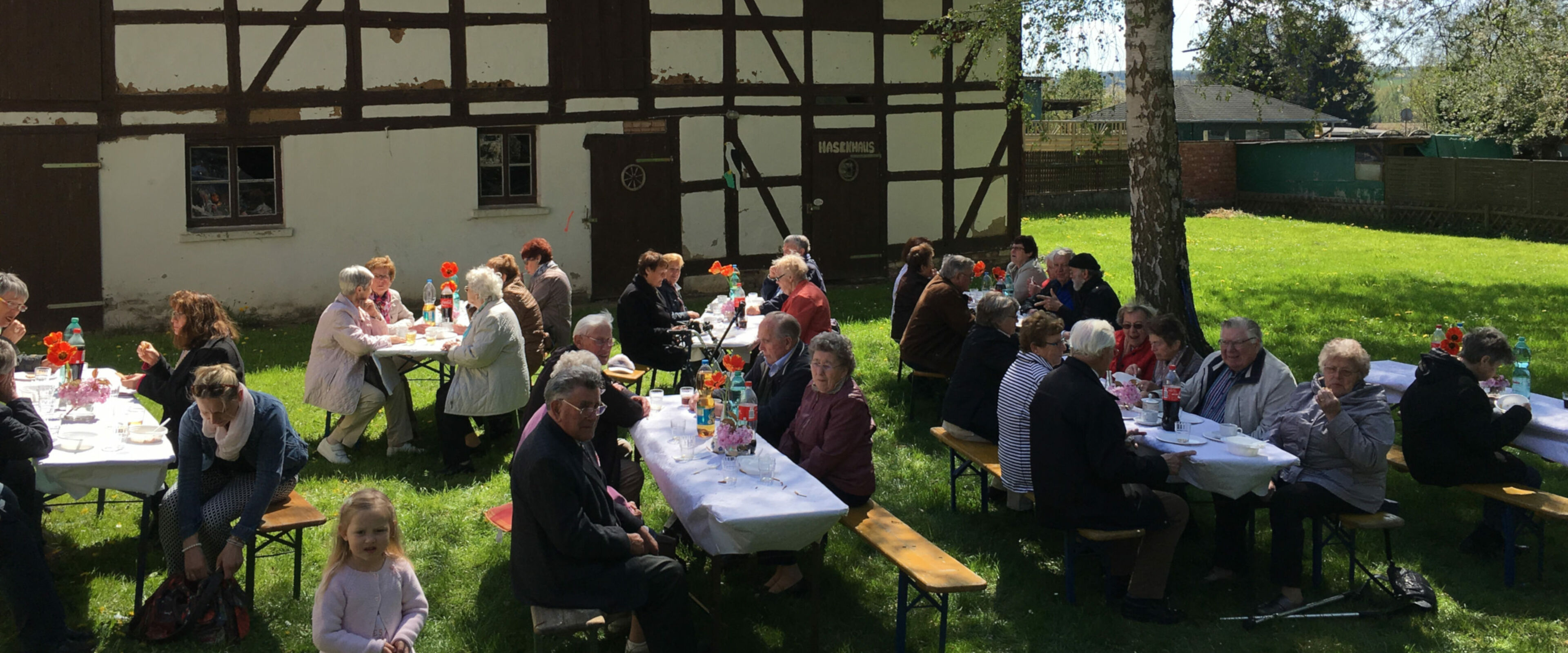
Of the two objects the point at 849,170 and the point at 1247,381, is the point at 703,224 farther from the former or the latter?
the point at 1247,381

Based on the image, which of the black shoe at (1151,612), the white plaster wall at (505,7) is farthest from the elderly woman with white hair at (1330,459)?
the white plaster wall at (505,7)

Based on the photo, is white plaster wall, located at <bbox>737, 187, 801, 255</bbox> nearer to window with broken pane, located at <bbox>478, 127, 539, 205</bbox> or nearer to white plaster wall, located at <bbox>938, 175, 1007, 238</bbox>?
white plaster wall, located at <bbox>938, 175, 1007, 238</bbox>

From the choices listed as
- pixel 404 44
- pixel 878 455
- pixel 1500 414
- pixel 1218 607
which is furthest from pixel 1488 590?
pixel 404 44

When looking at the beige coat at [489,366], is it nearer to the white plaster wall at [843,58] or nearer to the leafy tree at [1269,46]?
the leafy tree at [1269,46]

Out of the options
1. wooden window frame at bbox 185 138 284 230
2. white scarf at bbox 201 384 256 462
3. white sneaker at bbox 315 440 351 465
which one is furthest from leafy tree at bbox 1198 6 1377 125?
wooden window frame at bbox 185 138 284 230

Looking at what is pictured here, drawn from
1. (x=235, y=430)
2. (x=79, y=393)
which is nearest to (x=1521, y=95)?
(x=235, y=430)

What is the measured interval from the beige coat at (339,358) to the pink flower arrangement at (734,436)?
3288mm

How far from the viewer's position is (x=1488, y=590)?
600 centimetres

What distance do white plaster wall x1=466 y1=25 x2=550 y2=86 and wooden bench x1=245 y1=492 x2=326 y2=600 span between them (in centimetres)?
812

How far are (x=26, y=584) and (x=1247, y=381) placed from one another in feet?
18.5

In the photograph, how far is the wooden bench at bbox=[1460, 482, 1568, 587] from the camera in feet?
19.4

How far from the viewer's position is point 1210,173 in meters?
27.9

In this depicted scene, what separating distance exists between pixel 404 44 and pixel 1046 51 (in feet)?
21.5

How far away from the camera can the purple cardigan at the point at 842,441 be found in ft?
Answer: 18.7
